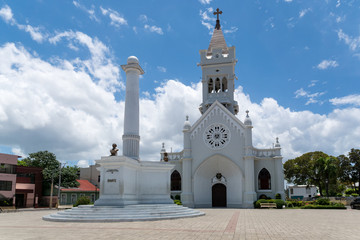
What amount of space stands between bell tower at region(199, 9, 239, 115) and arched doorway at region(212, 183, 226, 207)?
1092 centimetres

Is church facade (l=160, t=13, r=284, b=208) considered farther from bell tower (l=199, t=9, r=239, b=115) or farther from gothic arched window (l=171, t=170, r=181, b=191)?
bell tower (l=199, t=9, r=239, b=115)

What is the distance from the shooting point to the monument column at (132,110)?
2375 cm

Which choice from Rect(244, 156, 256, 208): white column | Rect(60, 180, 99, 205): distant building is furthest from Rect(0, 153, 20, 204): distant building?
Rect(244, 156, 256, 208): white column

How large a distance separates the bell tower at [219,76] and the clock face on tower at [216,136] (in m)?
4.67

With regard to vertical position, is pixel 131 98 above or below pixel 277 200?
above

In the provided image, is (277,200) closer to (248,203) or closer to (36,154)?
(248,203)

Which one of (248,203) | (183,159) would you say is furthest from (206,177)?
(248,203)

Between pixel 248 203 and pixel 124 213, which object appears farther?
pixel 248 203

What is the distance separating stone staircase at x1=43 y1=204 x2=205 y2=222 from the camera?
18.2 meters

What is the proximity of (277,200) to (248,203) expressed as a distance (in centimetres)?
365

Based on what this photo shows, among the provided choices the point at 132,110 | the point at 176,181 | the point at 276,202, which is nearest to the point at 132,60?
the point at 132,110

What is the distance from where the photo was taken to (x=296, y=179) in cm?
6606

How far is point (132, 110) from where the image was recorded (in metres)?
24.3

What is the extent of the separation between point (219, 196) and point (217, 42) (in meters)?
24.0
